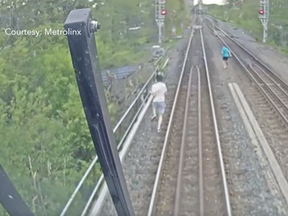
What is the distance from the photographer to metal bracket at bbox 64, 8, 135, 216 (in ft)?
2.92

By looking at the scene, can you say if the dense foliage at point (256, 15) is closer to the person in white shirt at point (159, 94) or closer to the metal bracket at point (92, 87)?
the person in white shirt at point (159, 94)

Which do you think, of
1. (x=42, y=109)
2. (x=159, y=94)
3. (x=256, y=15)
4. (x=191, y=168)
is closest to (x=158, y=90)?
(x=159, y=94)

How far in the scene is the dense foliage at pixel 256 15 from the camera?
608cm

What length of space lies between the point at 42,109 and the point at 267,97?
16.0ft

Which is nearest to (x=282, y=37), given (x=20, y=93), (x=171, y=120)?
(x=171, y=120)

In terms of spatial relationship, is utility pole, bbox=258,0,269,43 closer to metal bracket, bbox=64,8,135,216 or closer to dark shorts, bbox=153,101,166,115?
dark shorts, bbox=153,101,166,115

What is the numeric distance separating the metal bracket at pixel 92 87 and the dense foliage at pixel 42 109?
1.04 meters

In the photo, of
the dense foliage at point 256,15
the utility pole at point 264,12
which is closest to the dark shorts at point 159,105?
the dense foliage at point 256,15

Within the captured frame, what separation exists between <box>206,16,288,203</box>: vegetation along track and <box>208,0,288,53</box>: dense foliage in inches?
31.9

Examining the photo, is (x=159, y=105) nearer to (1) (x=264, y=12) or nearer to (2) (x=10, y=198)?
(1) (x=264, y=12)

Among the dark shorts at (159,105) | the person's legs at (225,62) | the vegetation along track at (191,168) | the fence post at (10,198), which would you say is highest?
the fence post at (10,198)

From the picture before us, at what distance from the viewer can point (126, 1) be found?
385 cm

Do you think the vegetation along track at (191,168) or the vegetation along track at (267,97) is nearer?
the vegetation along track at (191,168)

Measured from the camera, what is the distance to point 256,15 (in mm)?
6238
